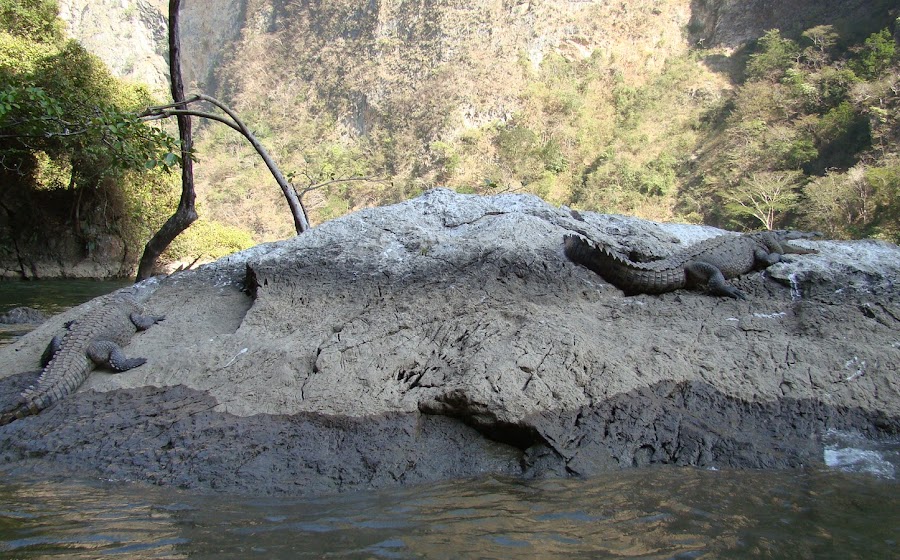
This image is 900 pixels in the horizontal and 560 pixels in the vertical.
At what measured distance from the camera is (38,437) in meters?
3.55

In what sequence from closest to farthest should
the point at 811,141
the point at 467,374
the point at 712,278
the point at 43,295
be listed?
the point at 467,374 → the point at 712,278 → the point at 43,295 → the point at 811,141

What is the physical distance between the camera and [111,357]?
173 inches

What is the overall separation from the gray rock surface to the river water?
6.4 inches

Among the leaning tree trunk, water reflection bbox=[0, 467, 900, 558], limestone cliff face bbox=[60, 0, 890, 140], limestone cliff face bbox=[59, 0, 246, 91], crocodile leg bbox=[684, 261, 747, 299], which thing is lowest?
water reflection bbox=[0, 467, 900, 558]

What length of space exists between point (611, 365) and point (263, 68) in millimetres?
59480

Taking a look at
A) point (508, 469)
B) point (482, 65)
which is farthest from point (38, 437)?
point (482, 65)

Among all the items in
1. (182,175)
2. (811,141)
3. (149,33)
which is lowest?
(182,175)

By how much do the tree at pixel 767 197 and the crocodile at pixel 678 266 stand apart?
25805 millimetres

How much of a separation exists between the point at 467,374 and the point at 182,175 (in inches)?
264

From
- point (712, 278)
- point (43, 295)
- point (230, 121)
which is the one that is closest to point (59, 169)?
point (43, 295)

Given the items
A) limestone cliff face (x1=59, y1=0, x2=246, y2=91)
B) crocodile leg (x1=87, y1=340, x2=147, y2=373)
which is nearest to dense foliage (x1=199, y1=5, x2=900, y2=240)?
limestone cliff face (x1=59, y1=0, x2=246, y2=91)

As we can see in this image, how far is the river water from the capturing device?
7.82 feet

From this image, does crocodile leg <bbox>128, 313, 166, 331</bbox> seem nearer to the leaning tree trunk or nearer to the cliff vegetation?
the leaning tree trunk

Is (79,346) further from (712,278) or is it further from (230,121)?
(230,121)
